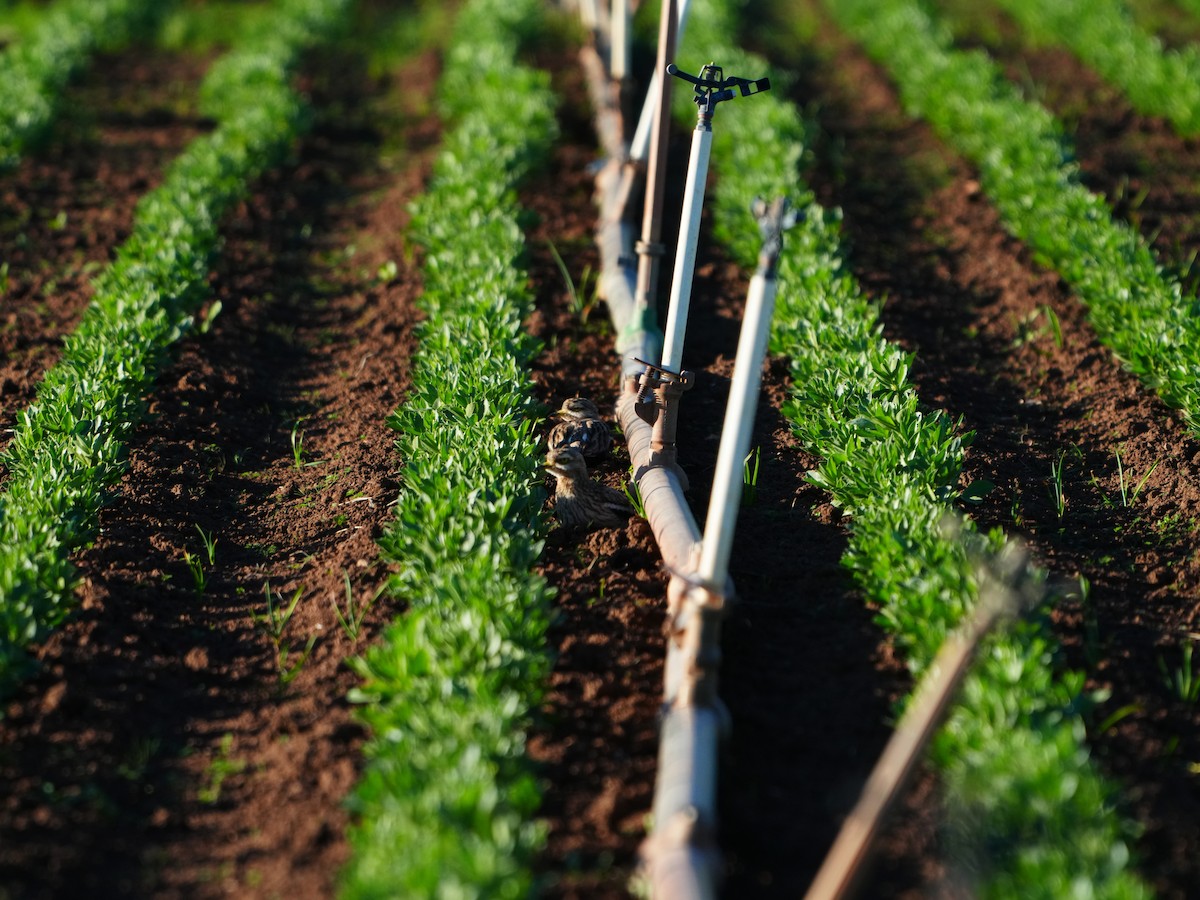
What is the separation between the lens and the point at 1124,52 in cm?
1216

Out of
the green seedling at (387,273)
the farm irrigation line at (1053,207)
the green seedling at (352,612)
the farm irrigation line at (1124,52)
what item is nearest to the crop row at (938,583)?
the farm irrigation line at (1053,207)

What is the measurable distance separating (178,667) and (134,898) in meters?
1.15

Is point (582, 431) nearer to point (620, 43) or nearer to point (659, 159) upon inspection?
point (659, 159)

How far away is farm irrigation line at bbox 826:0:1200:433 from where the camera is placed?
20.8ft

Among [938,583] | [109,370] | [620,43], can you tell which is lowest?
[938,583]

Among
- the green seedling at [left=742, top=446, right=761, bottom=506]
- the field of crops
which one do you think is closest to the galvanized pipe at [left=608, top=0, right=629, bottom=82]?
the field of crops

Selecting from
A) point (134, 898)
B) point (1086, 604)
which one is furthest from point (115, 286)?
point (1086, 604)

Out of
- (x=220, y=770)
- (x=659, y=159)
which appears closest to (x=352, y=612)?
(x=220, y=770)

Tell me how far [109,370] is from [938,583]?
13.4 ft

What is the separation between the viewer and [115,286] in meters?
7.10

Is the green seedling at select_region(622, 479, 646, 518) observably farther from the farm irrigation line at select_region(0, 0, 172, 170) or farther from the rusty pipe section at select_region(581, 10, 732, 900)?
the farm irrigation line at select_region(0, 0, 172, 170)

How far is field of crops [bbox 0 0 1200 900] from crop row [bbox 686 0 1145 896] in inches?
0.7

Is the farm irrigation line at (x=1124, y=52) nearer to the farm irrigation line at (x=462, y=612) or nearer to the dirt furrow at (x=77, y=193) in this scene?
Result: the farm irrigation line at (x=462, y=612)

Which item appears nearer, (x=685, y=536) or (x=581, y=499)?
(x=685, y=536)
